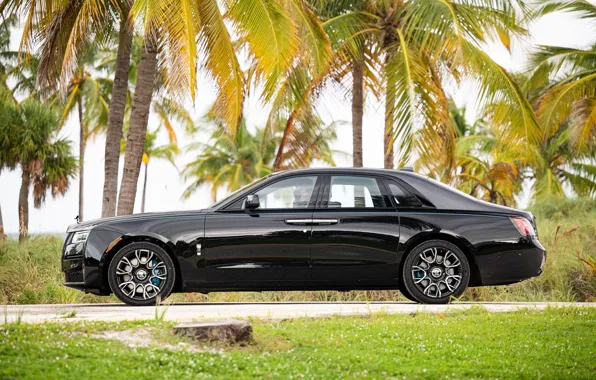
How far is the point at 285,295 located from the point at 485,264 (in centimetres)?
478

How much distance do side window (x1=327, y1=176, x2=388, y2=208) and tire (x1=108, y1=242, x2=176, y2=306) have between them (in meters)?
2.00

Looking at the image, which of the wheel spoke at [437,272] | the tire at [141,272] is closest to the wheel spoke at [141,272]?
the tire at [141,272]

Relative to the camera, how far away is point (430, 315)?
846 cm

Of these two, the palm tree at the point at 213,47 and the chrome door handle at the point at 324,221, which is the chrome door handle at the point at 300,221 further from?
the palm tree at the point at 213,47

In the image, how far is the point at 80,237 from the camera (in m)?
9.53

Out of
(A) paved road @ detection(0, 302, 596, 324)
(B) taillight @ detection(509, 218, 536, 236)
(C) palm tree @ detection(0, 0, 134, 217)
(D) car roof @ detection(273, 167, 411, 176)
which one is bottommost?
(A) paved road @ detection(0, 302, 596, 324)

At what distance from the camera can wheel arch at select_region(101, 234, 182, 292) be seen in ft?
30.1

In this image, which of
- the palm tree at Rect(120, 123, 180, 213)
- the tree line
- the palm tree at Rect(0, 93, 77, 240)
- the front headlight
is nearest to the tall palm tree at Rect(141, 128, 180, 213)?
the palm tree at Rect(120, 123, 180, 213)

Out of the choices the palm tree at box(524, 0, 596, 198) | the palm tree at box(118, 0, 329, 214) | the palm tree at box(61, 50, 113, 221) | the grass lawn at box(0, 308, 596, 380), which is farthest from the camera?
the palm tree at box(61, 50, 113, 221)

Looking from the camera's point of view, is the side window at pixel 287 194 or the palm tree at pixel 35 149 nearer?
the side window at pixel 287 194

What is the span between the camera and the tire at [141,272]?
30.1 ft

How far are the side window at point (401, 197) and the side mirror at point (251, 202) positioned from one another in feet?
5.26

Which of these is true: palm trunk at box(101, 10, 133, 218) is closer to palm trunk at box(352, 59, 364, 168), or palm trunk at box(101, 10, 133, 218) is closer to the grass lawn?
palm trunk at box(352, 59, 364, 168)

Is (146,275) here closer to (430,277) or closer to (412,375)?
(430,277)
